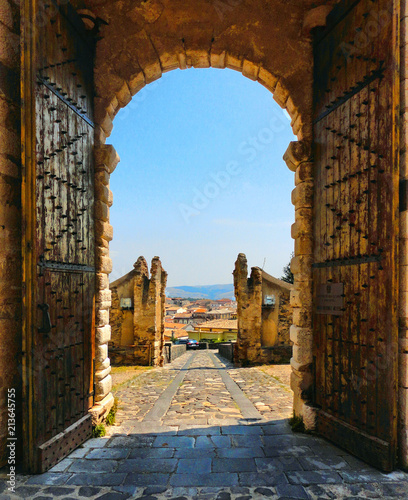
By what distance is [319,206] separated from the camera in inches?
162

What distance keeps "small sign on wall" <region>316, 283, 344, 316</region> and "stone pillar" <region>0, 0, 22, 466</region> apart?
10.6 ft

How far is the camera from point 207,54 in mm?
4363

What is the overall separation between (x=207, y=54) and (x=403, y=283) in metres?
3.64

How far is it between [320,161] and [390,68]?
125 centimetres

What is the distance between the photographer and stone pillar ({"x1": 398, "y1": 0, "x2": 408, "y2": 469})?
2.88 meters

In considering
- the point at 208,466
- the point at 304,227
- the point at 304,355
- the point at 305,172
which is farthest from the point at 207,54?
the point at 208,466

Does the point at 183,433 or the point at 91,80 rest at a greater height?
the point at 91,80

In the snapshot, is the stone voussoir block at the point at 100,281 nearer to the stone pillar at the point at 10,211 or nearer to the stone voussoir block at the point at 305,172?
the stone pillar at the point at 10,211

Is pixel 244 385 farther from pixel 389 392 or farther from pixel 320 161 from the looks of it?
pixel 320 161

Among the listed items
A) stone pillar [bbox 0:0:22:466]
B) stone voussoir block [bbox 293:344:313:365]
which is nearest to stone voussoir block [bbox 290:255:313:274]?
stone voussoir block [bbox 293:344:313:365]

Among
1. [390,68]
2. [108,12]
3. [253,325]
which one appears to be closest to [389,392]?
[390,68]

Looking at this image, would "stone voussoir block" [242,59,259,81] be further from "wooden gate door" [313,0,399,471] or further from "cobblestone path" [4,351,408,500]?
"cobblestone path" [4,351,408,500]

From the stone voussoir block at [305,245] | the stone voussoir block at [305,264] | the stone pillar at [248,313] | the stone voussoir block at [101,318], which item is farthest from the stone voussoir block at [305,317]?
the stone pillar at [248,313]

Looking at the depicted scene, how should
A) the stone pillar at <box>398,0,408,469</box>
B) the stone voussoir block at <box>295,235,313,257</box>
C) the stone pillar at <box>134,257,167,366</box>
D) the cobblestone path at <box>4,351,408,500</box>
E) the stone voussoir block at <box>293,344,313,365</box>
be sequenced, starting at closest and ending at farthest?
1. the cobblestone path at <box>4,351,408,500</box>
2. the stone pillar at <box>398,0,408,469</box>
3. the stone voussoir block at <box>293,344,313,365</box>
4. the stone voussoir block at <box>295,235,313,257</box>
5. the stone pillar at <box>134,257,167,366</box>
